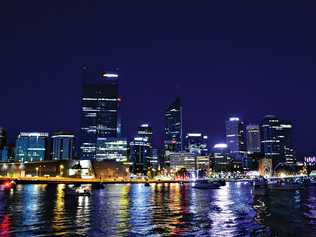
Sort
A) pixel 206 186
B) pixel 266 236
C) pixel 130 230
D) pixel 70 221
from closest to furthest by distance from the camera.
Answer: pixel 266 236 < pixel 130 230 < pixel 70 221 < pixel 206 186

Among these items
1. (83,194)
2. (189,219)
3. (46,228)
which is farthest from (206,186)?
(46,228)

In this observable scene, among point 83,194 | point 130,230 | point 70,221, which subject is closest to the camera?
point 130,230

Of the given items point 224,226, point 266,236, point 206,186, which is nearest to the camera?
point 266,236

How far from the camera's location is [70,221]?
149 ft

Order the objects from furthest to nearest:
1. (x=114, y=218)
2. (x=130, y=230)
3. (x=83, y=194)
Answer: (x=83, y=194), (x=114, y=218), (x=130, y=230)

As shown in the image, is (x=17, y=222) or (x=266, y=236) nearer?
(x=266, y=236)

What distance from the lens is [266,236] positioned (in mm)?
36344

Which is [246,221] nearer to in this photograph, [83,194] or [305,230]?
[305,230]

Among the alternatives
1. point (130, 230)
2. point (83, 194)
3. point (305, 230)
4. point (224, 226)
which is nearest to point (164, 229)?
point (130, 230)

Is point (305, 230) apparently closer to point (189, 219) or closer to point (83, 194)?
point (189, 219)

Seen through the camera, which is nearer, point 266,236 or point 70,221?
point 266,236

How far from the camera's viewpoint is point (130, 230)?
127 ft

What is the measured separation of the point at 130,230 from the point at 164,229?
3226mm

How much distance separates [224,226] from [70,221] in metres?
16.3
